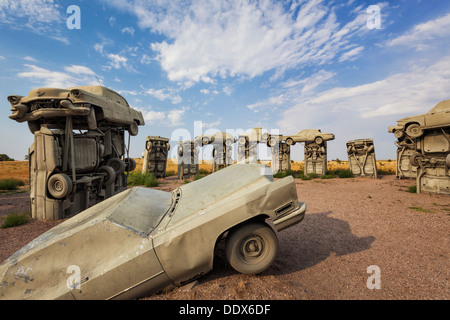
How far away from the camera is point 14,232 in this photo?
17.2 ft

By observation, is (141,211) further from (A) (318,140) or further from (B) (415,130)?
(A) (318,140)

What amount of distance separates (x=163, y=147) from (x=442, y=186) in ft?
55.8

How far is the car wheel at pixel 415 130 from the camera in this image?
8781mm

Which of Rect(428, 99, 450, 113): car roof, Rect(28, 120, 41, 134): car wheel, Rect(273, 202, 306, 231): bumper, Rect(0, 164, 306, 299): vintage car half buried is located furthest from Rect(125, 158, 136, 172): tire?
Rect(428, 99, 450, 113): car roof

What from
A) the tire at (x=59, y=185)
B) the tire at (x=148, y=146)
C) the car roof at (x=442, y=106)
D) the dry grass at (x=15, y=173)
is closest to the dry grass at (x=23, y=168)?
the dry grass at (x=15, y=173)

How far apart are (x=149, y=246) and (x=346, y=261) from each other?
3.03 metres

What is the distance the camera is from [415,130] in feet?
29.2

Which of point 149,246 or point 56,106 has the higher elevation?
point 56,106

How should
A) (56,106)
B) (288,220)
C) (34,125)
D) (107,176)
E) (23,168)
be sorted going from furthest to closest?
(23,168) < (107,176) < (34,125) < (56,106) < (288,220)

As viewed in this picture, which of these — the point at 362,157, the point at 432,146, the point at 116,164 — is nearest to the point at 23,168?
the point at 116,164

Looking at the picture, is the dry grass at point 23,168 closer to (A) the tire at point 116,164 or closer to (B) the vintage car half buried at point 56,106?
(A) the tire at point 116,164

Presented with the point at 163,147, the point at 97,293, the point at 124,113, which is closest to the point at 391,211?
the point at 97,293

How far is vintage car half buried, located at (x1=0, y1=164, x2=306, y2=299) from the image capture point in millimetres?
2145

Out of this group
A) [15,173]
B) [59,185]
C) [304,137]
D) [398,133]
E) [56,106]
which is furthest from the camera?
[15,173]
